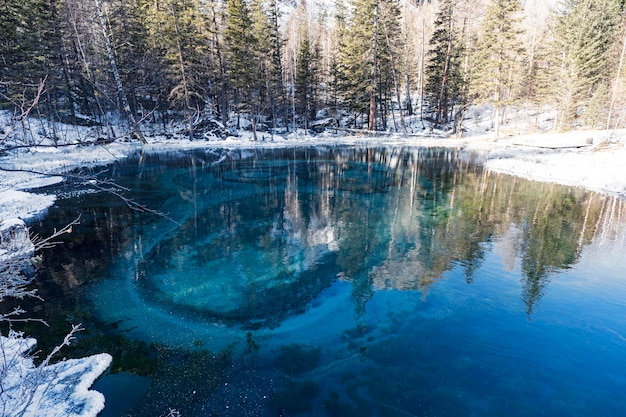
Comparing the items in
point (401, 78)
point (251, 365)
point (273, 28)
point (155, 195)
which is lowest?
point (251, 365)

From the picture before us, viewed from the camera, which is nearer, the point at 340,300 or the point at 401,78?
the point at 340,300

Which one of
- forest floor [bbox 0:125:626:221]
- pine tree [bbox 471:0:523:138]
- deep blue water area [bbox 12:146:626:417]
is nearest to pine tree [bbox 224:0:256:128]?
forest floor [bbox 0:125:626:221]

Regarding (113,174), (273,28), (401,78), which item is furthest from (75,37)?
(401,78)

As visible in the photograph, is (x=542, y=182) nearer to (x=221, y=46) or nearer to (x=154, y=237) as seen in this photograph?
(x=154, y=237)

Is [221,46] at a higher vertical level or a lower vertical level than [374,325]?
higher

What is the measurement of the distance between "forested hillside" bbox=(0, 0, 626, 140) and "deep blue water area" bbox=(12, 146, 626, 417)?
2223 centimetres

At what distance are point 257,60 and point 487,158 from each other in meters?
27.3

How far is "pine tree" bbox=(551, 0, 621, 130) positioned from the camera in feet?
114

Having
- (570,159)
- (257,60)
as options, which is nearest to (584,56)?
(570,159)

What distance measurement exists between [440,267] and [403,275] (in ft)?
4.05

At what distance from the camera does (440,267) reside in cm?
943

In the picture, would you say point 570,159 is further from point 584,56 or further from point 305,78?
point 305,78

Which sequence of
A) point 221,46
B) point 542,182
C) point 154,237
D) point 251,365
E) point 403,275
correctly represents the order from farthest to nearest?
point 221,46 → point 542,182 → point 154,237 → point 403,275 → point 251,365

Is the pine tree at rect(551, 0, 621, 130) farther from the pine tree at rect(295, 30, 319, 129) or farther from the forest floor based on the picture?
the pine tree at rect(295, 30, 319, 129)
